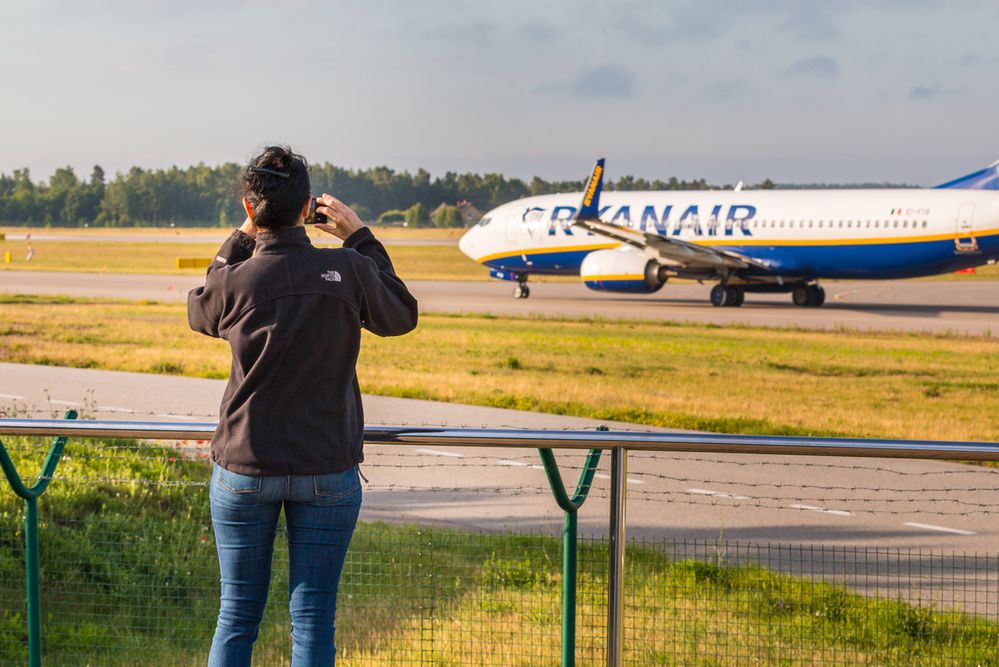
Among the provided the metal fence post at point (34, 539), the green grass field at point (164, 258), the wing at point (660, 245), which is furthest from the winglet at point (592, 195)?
the metal fence post at point (34, 539)

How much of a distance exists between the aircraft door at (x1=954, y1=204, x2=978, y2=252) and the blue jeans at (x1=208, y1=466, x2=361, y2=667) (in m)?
34.9

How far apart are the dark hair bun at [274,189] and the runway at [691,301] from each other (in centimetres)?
2900

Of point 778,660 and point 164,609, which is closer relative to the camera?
point 778,660

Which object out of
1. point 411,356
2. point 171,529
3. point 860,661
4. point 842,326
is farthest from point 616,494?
point 842,326

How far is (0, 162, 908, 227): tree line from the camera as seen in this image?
121375mm

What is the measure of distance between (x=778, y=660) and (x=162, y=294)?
142 ft

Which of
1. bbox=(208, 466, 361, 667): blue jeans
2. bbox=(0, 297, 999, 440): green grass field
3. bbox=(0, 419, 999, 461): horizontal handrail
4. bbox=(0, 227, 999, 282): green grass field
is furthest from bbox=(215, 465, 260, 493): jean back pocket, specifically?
bbox=(0, 227, 999, 282): green grass field

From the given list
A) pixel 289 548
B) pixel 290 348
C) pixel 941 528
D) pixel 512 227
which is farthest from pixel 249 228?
pixel 512 227

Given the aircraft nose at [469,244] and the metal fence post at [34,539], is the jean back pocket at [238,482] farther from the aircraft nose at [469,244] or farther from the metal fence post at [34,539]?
the aircraft nose at [469,244]

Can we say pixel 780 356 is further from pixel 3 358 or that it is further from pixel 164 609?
pixel 164 609

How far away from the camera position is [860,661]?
5.70 meters

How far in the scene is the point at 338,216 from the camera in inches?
161

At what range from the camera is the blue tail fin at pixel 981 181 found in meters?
37.7

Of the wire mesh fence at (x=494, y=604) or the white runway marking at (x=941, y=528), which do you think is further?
the white runway marking at (x=941, y=528)
